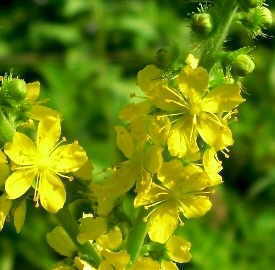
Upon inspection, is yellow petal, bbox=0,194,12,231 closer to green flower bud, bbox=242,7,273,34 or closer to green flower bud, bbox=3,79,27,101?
green flower bud, bbox=3,79,27,101

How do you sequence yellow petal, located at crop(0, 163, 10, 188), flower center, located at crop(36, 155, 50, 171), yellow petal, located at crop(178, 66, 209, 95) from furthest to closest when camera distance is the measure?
flower center, located at crop(36, 155, 50, 171) → yellow petal, located at crop(0, 163, 10, 188) → yellow petal, located at crop(178, 66, 209, 95)

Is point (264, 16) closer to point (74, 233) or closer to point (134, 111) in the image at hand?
point (134, 111)

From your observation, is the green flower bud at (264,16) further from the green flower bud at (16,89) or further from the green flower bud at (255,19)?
the green flower bud at (16,89)

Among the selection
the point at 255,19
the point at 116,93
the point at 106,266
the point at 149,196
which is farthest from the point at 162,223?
the point at 116,93

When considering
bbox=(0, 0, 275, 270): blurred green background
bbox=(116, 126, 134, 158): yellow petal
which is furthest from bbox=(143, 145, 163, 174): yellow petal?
bbox=(0, 0, 275, 270): blurred green background

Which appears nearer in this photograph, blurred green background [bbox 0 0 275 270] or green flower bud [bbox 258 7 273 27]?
green flower bud [bbox 258 7 273 27]
